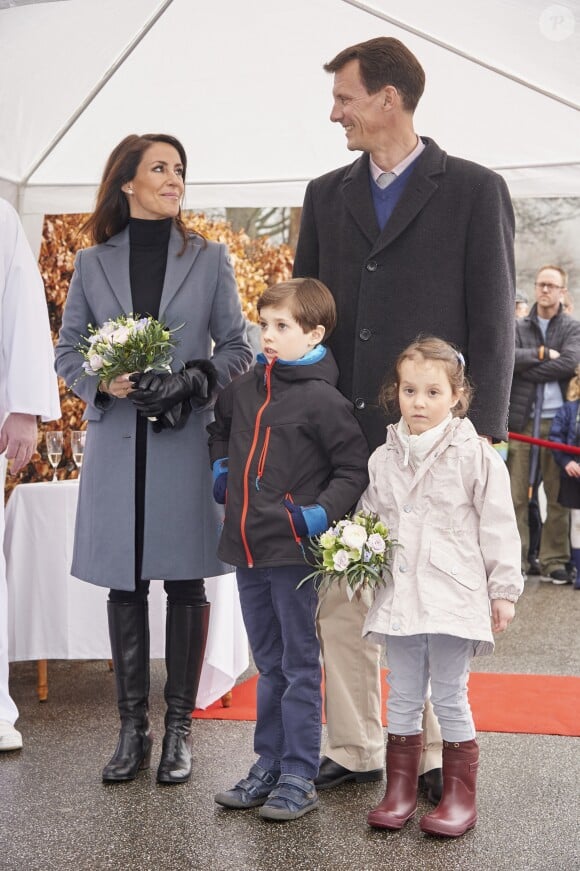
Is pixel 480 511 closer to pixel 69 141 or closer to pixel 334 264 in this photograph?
pixel 334 264

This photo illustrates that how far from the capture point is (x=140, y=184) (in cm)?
338

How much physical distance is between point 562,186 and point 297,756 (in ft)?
10.5

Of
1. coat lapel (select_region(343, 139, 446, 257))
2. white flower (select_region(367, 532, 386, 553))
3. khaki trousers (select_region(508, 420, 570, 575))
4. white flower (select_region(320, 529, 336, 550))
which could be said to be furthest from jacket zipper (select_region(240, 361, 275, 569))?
khaki trousers (select_region(508, 420, 570, 575))

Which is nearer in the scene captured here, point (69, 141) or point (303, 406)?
point (303, 406)

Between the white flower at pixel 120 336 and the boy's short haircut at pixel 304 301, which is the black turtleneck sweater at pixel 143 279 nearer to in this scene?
the white flower at pixel 120 336

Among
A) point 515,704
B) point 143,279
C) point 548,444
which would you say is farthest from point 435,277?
point 548,444

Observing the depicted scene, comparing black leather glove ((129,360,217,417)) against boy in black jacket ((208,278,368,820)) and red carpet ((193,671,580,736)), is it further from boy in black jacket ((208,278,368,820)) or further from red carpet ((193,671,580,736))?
red carpet ((193,671,580,736))

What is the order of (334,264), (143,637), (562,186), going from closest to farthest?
(334,264) → (143,637) → (562,186)

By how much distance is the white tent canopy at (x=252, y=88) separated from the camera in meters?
4.78

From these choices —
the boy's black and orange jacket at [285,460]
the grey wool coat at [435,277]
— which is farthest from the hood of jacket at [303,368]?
the grey wool coat at [435,277]

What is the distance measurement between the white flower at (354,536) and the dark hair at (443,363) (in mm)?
412

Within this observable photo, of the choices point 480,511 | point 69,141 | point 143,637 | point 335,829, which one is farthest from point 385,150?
point 69,141

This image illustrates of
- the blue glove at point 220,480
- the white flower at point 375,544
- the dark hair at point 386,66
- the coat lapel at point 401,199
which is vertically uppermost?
the dark hair at point 386,66

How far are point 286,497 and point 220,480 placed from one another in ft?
0.80
